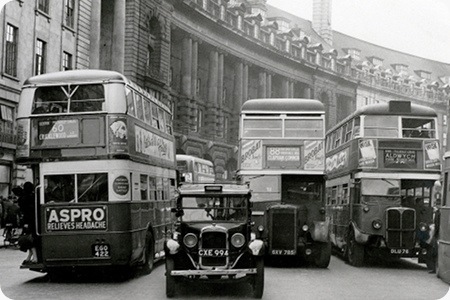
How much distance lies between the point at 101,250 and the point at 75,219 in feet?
2.77

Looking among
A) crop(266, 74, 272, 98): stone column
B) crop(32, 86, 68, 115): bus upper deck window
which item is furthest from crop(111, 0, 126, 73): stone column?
crop(32, 86, 68, 115): bus upper deck window

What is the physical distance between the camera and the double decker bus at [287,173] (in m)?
18.3

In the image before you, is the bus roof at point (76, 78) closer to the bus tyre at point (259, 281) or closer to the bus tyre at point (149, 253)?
the bus tyre at point (149, 253)

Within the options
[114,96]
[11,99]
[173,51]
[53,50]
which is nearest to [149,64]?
[173,51]

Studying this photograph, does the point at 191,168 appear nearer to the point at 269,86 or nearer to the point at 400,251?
the point at 400,251

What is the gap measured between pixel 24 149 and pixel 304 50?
210 ft

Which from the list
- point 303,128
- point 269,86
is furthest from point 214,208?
point 269,86

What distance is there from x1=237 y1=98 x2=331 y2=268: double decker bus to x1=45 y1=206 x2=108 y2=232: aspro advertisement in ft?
17.6

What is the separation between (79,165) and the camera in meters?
14.5

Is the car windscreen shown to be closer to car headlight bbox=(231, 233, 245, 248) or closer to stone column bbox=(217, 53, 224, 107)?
car headlight bbox=(231, 233, 245, 248)

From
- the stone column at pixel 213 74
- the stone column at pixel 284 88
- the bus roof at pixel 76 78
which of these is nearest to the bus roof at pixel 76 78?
the bus roof at pixel 76 78

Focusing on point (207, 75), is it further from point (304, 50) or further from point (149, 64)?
point (304, 50)

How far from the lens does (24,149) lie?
575 inches

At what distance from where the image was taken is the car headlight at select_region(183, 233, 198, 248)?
511 inches
